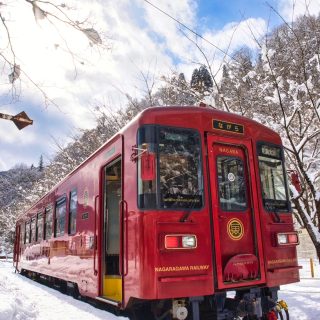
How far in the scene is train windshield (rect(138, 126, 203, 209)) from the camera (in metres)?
4.85

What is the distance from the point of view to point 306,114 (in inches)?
490

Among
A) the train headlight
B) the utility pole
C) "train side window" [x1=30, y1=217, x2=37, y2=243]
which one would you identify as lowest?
the train headlight

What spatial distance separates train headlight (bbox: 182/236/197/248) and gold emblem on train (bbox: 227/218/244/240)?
642mm

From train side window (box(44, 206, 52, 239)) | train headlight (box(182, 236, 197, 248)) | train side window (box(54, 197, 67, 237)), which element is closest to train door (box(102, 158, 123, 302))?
train headlight (box(182, 236, 197, 248))

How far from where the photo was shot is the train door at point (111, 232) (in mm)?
6332

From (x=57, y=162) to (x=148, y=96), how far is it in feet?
45.2

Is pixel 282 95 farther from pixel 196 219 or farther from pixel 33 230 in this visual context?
pixel 33 230

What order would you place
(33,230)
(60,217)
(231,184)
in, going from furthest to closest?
(33,230)
(60,217)
(231,184)

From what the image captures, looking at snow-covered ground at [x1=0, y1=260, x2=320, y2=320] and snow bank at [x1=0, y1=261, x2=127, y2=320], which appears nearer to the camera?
snow bank at [x1=0, y1=261, x2=127, y2=320]

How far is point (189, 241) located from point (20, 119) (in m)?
3.37

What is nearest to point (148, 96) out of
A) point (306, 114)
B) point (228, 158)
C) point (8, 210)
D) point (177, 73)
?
point (177, 73)

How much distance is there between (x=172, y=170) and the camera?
198 inches

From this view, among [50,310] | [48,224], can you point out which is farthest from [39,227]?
[50,310]

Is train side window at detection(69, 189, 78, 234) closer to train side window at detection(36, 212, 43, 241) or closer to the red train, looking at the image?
the red train
